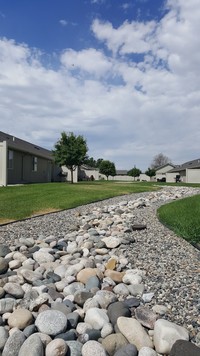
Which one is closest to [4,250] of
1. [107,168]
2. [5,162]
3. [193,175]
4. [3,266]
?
[3,266]

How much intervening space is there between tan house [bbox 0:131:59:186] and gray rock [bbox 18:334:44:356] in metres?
17.0

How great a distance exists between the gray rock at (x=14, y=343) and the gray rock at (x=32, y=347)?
7 cm

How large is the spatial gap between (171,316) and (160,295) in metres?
0.41

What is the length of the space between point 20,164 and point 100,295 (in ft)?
66.2

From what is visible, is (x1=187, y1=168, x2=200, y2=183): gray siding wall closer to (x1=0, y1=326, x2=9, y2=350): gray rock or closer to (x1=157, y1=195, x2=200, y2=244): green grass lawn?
(x1=157, y1=195, x2=200, y2=244): green grass lawn

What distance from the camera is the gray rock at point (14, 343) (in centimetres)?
264

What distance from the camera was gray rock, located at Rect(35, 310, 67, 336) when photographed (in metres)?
2.86

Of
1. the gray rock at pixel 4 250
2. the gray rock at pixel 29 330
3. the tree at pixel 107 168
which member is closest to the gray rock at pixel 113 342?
the gray rock at pixel 29 330

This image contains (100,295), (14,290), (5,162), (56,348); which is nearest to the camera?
(56,348)

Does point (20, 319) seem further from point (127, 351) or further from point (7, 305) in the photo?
point (127, 351)

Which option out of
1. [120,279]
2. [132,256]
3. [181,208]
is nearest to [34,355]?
[120,279]

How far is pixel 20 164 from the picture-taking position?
22688mm

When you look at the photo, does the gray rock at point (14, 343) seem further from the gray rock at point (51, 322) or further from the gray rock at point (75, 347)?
the gray rock at point (75, 347)

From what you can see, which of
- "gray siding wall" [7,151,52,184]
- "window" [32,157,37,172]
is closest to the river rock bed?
"gray siding wall" [7,151,52,184]
